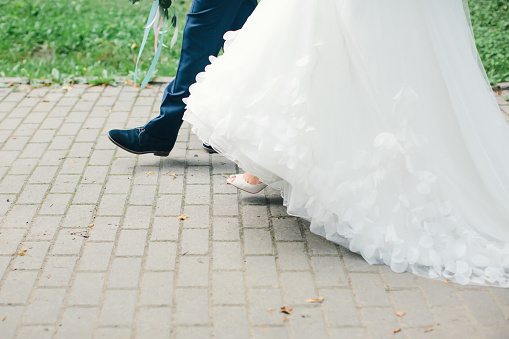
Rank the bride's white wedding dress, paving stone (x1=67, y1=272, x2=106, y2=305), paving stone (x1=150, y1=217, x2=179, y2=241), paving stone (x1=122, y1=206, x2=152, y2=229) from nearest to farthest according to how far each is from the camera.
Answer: paving stone (x1=67, y1=272, x2=106, y2=305) < the bride's white wedding dress < paving stone (x1=150, y1=217, x2=179, y2=241) < paving stone (x1=122, y1=206, x2=152, y2=229)

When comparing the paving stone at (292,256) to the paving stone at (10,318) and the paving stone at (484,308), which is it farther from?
the paving stone at (10,318)

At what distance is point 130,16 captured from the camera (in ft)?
26.2

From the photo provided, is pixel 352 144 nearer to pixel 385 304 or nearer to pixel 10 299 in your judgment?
pixel 385 304

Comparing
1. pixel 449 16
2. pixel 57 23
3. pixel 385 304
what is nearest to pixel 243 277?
pixel 385 304

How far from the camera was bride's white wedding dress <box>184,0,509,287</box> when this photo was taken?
3.08m

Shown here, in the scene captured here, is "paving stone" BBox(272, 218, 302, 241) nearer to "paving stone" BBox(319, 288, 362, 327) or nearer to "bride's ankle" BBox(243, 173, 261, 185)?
"bride's ankle" BBox(243, 173, 261, 185)

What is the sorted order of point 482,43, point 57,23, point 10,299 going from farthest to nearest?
point 57,23 → point 482,43 → point 10,299

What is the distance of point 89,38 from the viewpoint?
281 inches

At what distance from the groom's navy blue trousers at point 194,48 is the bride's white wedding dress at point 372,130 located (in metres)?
0.71

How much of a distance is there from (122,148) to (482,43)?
4.71 meters

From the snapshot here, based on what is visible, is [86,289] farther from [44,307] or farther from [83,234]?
[83,234]

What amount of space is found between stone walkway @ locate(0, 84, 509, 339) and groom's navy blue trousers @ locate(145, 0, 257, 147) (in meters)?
0.36

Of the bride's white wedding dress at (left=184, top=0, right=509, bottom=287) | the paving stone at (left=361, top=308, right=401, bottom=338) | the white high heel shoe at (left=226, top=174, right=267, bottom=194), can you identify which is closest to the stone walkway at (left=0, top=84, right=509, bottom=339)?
the paving stone at (left=361, top=308, right=401, bottom=338)

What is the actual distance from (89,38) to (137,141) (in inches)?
138
